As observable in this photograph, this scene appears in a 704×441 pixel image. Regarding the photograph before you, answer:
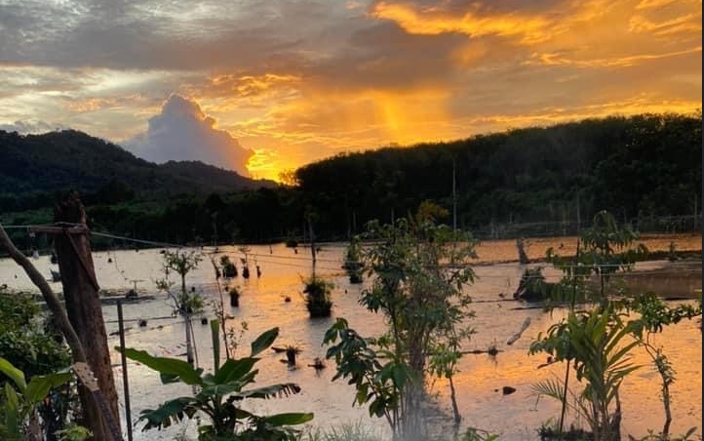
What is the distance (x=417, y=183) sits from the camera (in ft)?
158

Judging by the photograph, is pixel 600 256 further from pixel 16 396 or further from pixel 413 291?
pixel 16 396

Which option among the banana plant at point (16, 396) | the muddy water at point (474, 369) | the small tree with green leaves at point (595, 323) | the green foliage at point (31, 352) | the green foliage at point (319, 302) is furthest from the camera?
the green foliage at point (319, 302)

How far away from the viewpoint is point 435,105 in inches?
358

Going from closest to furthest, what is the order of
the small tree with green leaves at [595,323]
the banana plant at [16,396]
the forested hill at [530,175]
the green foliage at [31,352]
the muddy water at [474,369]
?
the banana plant at [16,396]
the small tree with green leaves at [595,323]
the green foliage at [31,352]
the muddy water at [474,369]
the forested hill at [530,175]

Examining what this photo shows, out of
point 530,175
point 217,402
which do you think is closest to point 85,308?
point 217,402

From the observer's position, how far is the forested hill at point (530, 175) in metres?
35.1

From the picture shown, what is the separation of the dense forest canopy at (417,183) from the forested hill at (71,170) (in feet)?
0.41

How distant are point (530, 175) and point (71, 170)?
3177cm

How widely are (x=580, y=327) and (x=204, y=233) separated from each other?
3816cm

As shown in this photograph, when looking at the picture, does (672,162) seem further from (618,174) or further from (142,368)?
(142,368)

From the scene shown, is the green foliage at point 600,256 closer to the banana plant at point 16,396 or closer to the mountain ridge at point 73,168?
the banana plant at point 16,396

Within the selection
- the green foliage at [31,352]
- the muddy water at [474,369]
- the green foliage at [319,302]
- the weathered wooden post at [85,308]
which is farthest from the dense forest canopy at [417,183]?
the weathered wooden post at [85,308]

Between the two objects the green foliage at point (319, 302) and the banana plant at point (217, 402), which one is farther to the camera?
the green foliage at point (319, 302)

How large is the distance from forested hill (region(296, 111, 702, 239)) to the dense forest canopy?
0.26 feet
